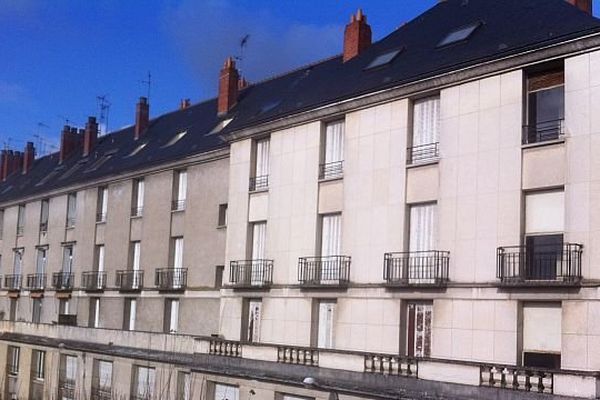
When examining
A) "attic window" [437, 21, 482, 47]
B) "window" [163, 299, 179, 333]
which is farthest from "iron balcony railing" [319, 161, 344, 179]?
"window" [163, 299, 179, 333]

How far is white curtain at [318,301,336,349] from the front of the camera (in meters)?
26.8

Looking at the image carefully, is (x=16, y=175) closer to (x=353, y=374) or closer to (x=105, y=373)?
(x=105, y=373)

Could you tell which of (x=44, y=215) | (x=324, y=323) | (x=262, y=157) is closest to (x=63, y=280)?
(x=44, y=215)

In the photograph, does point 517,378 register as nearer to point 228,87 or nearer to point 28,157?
point 228,87

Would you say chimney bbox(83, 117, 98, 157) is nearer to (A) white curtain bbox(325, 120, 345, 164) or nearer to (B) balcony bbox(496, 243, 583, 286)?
(A) white curtain bbox(325, 120, 345, 164)

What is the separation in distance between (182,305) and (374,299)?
42.3 feet

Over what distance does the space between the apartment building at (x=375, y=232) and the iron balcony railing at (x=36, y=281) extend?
6.86m

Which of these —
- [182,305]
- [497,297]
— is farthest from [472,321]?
[182,305]

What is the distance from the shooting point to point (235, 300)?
1216 inches

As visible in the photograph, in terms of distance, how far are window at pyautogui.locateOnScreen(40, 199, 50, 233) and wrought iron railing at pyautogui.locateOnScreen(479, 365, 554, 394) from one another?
1352 inches

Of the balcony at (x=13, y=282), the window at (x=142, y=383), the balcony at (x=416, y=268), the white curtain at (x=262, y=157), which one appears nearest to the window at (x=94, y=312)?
the window at (x=142, y=383)

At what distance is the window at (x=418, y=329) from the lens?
927 inches

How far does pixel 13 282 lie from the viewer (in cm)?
5191

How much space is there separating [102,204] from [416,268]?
23.6 m
